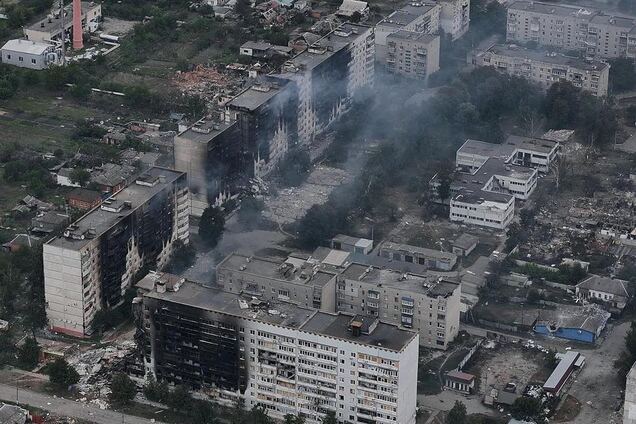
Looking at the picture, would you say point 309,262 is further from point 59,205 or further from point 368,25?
point 368,25

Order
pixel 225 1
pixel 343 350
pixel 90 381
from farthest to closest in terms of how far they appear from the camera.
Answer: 1. pixel 225 1
2. pixel 90 381
3. pixel 343 350

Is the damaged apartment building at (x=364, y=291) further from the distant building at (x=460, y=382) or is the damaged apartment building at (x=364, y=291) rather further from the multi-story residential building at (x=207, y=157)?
the multi-story residential building at (x=207, y=157)

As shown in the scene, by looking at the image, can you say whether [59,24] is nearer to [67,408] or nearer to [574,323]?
[67,408]

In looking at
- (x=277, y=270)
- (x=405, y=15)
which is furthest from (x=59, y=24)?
(x=277, y=270)

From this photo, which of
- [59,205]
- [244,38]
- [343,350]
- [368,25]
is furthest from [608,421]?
[244,38]

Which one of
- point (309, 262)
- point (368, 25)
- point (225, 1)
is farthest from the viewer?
point (225, 1)

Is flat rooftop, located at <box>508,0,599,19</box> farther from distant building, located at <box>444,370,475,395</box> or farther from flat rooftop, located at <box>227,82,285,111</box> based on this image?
distant building, located at <box>444,370,475,395</box>
